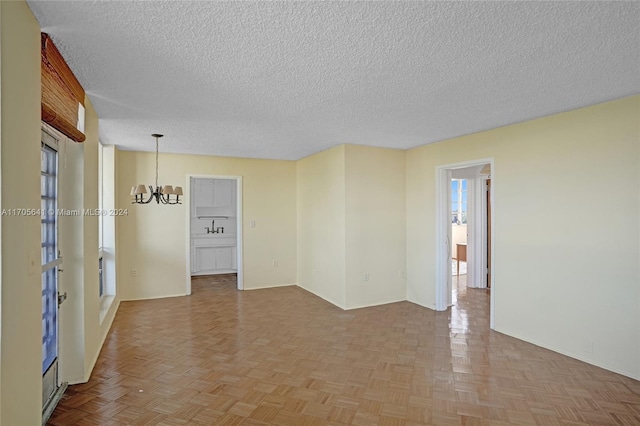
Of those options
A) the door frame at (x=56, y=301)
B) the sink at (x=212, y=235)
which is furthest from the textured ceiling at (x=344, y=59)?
the sink at (x=212, y=235)

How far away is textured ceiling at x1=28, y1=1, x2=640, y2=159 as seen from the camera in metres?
1.72

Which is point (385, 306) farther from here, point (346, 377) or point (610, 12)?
point (610, 12)

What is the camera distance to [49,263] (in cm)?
253

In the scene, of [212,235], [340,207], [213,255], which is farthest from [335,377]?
[212,235]

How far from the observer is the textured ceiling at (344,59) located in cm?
172

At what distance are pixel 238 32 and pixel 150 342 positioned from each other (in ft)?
11.1

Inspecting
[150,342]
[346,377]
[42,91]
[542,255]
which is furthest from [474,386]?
[42,91]

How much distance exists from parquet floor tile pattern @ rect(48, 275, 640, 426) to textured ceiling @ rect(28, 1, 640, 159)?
2.37 metres

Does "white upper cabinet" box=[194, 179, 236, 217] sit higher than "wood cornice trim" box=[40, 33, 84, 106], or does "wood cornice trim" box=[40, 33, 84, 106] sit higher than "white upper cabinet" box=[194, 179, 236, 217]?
"wood cornice trim" box=[40, 33, 84, 106]

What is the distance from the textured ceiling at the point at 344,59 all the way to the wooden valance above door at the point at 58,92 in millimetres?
75

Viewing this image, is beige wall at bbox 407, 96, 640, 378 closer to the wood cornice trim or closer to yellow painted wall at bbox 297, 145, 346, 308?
yellow painted wall at bbox 297, 145, 346, 308

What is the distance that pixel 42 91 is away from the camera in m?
1.97

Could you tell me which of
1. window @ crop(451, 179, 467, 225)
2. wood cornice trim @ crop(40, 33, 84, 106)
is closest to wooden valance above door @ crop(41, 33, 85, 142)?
wood cornice trim @ crop(40, 33, 84, 106)

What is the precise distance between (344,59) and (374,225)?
3342mm
